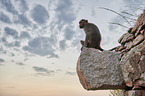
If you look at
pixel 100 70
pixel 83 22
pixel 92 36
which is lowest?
pixel 100 70

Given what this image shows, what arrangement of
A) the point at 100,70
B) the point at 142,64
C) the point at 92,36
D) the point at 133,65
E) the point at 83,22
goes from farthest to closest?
the point at 83,22, the point at 92,36, the point at 100,70, the point at 133,65, the point at 142,64

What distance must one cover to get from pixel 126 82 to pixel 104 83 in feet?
1.38

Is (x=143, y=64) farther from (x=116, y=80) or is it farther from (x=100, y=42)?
(x=100, y=42)

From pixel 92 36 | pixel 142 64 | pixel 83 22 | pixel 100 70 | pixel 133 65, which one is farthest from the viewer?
pixel 83 22

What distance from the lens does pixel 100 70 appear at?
2623 mm

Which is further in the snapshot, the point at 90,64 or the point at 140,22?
the point at 90,64

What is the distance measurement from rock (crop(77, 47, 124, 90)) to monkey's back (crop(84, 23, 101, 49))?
0.89 m

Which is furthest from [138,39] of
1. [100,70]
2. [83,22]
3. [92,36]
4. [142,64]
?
[83,22]

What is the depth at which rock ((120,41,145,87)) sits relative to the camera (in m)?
2.21

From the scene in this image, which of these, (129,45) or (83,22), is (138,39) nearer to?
(129,45)

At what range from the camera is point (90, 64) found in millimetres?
2701

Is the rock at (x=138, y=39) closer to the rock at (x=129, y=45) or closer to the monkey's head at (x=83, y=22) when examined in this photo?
the rock at (x=129, y=45)

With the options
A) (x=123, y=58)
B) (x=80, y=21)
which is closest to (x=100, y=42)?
(x=80, y=21)

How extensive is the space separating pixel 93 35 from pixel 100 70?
139cm
